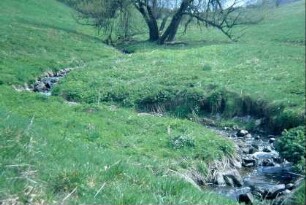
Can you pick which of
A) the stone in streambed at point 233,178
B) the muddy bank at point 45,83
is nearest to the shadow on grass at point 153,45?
the muddy bank at point 45,83

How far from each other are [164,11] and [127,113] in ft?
108

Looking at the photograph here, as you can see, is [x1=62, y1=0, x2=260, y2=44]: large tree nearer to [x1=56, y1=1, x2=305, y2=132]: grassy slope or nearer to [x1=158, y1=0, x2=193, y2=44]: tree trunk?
[x1=158, y1=0, x2=193, y2=44]: tree trunk

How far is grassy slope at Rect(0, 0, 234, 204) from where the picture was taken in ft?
27.9

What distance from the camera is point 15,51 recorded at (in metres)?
35.1

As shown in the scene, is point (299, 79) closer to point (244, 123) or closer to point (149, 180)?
point (244, 123)

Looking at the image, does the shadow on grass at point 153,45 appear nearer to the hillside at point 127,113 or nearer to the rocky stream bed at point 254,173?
the hillside at point 127,113

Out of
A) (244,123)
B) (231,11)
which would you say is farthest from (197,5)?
(244,123)

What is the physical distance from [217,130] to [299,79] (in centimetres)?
513

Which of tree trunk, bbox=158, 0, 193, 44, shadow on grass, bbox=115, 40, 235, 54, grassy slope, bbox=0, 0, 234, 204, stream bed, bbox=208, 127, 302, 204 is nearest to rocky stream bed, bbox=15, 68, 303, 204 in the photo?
stream bed, bbox=208, 127, 302, 204

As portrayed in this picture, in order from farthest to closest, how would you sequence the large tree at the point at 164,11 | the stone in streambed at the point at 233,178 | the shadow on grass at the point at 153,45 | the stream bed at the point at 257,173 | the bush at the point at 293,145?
the large tree at the point at 164,11 → the shadow on grass at the point at 153,45 → the stone in streambed at the point at 233,178 → the bush at the point at 293,145 → the stream bed at the point at 257,173

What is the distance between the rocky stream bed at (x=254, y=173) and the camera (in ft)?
43.2

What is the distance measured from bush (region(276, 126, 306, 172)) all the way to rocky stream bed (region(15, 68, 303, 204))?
1.61ft

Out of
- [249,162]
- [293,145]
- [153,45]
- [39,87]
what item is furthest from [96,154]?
[153,45]

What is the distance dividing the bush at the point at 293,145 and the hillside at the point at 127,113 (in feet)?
6.67
